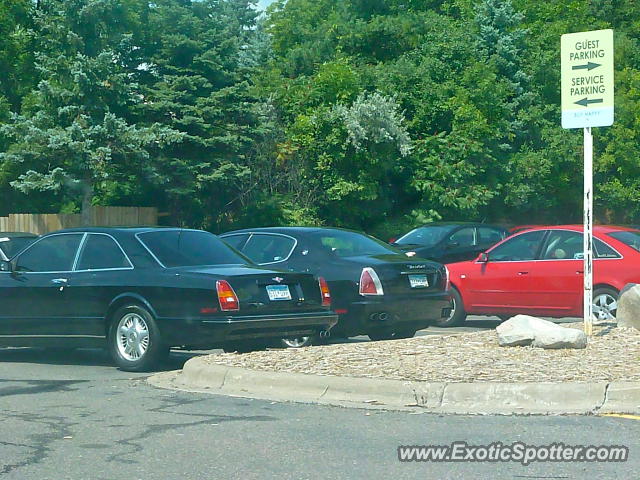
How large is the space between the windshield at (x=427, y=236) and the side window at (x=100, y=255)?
33.4 ft

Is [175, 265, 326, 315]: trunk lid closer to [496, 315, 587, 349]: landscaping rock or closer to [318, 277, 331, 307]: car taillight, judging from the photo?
[318, 277, 331, 307]: car taillight

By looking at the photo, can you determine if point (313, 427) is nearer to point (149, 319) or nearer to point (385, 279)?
point (149, 319)

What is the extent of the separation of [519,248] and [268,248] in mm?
4373

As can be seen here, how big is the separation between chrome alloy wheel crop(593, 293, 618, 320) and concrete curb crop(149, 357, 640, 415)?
6.52m

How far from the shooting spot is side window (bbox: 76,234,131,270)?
440 inches

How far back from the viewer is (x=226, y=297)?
10.4 m

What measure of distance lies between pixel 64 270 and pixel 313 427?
16.4ft

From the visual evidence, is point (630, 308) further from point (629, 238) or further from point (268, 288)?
point (268, 288)

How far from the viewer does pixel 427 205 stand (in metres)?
39.5

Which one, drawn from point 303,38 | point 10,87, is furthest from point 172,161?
point 303,38

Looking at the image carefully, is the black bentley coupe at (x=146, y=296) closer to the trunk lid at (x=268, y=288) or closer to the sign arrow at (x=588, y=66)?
the trunk lid at (x=268, y=288)

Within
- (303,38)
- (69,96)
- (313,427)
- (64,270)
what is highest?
(303,38)

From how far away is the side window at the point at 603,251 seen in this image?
48.8 feet

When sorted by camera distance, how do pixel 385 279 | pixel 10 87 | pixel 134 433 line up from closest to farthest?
pixel 134 433 < pixel 385 279 < pixel 10 87
